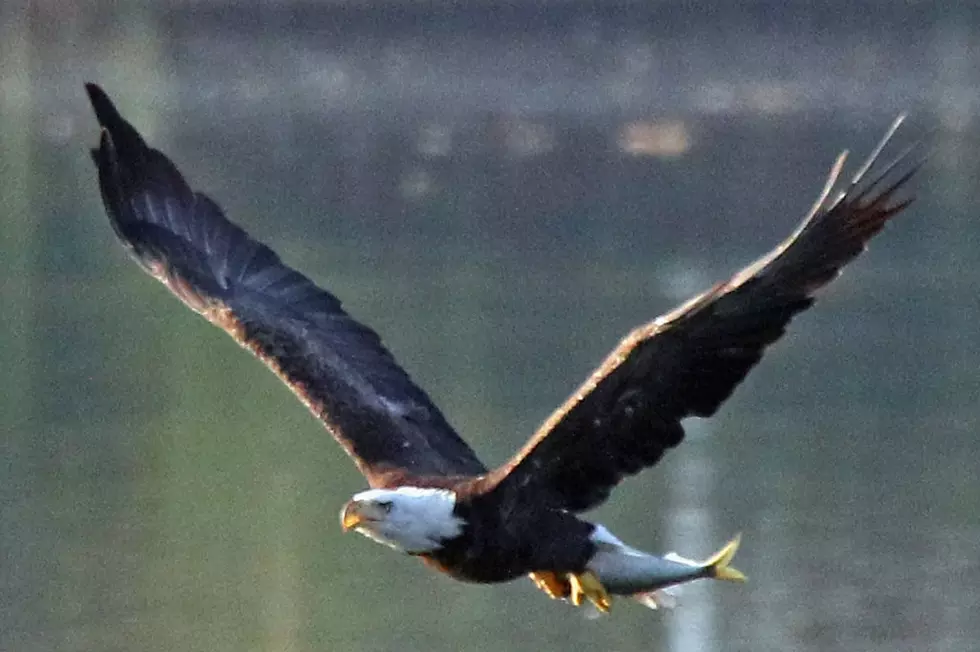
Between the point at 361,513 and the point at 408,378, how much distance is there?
61.8 inches

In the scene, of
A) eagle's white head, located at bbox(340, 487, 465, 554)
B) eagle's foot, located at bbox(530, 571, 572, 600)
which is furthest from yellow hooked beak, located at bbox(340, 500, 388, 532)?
eagle's foot, located at bbox(530, 571, 572, 600)

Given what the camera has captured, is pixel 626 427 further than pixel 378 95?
No

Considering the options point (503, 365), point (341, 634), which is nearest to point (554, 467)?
point (341, 634)

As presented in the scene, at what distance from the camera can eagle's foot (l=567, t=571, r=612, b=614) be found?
8.39 metres

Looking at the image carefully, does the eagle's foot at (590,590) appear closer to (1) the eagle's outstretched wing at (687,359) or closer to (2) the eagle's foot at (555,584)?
(2) the eagle's foot at (555,584)

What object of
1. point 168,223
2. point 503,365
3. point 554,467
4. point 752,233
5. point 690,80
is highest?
point 690,80

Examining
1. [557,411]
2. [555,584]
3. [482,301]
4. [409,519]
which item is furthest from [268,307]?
[482,301]

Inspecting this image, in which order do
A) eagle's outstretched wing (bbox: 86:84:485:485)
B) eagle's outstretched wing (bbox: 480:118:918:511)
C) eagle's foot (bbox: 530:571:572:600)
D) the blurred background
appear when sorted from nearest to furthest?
eagle's outstretched wing (bbox: 480:118:918:511), eagle's foot (bbox: 530:571:572:600), eagle's outstretched wing (bbox: 86:84:485:485), the blurred background

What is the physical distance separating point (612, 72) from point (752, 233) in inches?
98.5

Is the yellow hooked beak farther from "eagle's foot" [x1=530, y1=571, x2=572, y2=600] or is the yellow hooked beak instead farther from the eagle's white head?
"eagle's foot" [x1=530, y1=571, x2=572, y2=600]

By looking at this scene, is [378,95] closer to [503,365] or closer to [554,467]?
[503,365]

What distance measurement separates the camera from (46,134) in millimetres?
27031

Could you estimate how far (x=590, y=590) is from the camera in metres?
8.44

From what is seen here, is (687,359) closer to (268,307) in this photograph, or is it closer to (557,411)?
(557,411)
